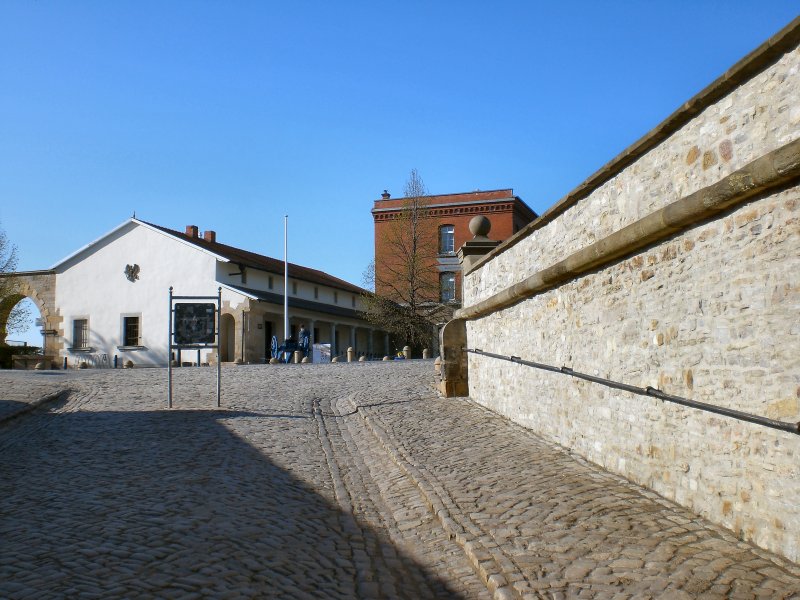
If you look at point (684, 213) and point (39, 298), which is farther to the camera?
point (39, 298)

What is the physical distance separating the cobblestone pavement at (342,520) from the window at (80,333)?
93.0 feet

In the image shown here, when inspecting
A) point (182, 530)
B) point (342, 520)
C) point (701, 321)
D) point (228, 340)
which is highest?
point (228, 340)

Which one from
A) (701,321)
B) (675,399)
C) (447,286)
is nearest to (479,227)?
(675,399)

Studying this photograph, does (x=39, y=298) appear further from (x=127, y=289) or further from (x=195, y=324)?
(x=195, y=324)

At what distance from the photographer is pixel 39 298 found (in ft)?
132

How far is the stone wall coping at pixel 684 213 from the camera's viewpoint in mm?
4738

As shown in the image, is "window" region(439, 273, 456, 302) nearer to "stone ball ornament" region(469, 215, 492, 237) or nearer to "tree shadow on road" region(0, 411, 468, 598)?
"stone ball ornament" region(469, 215, 492, 237)

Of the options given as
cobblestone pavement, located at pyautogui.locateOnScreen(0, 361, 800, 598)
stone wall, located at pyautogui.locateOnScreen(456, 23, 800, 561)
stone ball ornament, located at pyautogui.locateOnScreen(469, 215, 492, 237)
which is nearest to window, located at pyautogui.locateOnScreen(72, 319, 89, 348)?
cobblestone pavement, located at pyautogui.locateOnScreen(0, 361, 800, 598)

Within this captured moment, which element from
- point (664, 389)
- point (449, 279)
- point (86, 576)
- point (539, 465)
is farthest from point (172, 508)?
point (449, 279)

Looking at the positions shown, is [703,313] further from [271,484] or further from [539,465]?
[271,484]

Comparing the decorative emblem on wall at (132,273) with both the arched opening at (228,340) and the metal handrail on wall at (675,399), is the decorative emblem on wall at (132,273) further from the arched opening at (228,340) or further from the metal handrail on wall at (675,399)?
the metal handrail on wall at (675,399)

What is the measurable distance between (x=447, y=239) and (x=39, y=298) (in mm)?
23080

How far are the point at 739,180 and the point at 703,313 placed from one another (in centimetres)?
113

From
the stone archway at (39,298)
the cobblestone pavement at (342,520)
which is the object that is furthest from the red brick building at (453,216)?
the cobblestone pavement at (342,520)
